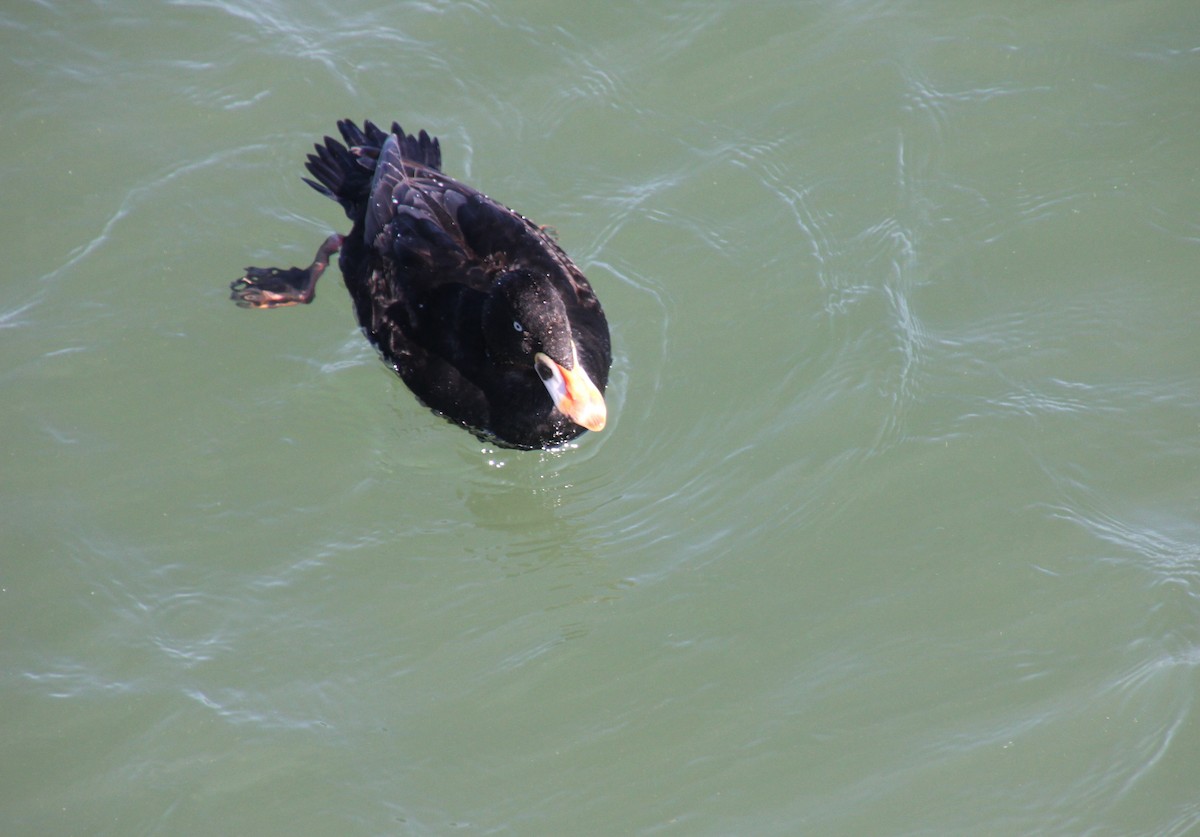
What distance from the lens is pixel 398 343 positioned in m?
6.22

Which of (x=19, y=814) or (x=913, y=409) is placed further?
(x=913, y=409)

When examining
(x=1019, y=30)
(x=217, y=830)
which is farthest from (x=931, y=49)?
(x=217, y=830)

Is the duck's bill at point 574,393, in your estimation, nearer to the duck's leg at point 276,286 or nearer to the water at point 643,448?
the water at point 643,448

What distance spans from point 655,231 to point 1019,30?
110 inches

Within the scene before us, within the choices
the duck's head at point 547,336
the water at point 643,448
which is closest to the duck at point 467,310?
the duck's head at point 547,336

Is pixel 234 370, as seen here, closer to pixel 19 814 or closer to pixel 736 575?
pixel 19 814

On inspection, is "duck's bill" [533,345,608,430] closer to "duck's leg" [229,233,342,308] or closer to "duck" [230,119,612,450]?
"duck" [230,119,612,450]

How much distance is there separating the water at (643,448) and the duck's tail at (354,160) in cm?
30

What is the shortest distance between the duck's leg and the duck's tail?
401mm

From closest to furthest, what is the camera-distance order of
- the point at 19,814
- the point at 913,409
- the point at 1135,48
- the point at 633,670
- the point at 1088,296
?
the point at 19,814, the point at 633,670, the point at 913,409, the point at 1088,296, the point at 1135,48

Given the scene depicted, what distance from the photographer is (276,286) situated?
6641 millimetres

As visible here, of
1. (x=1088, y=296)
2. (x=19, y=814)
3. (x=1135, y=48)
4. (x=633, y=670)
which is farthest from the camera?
(x=1135, y=48)

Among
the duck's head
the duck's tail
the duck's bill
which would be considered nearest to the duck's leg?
the duck's tail

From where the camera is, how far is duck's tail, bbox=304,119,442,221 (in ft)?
22.3
